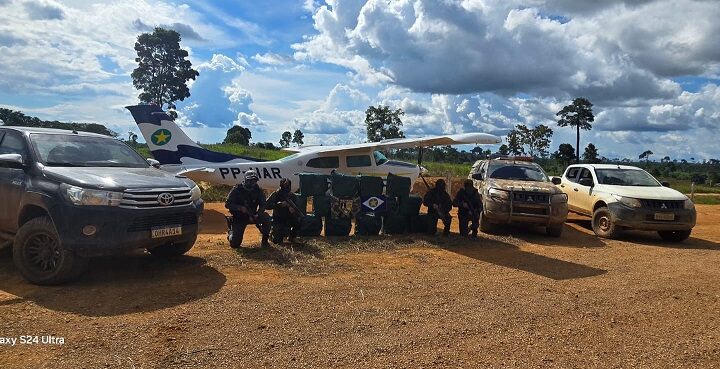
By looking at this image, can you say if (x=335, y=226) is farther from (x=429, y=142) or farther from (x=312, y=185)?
(x=429, y=142)

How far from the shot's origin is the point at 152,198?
6105mm

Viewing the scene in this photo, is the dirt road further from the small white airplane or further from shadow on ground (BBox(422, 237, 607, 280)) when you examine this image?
A: the small white airplane

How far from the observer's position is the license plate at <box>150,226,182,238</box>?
6.07 metres

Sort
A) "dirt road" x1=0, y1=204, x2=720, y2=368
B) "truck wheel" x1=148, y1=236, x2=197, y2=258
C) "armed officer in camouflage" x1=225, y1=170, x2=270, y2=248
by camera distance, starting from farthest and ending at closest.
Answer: "armed officer in camouflage" x1=225, y1=170, x2=270, y2=248
"truck wheel" x1=148, y1=236, x2=197, y2=258
"dirt road" x1=0, y1=204, x2=720, y2=368

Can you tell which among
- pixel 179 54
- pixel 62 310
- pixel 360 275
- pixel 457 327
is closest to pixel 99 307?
pixel 62 310

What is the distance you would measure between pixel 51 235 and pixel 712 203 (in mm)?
28480

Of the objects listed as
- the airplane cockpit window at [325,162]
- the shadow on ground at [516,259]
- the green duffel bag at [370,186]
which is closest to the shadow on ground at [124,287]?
the green duffel bag at [370,186]

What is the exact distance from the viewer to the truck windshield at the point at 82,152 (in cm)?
640

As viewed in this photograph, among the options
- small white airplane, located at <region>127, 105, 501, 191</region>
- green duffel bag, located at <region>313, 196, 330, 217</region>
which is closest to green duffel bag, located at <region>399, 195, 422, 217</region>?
green duffel bag, located at <region>313, 196, 330, 217</region>

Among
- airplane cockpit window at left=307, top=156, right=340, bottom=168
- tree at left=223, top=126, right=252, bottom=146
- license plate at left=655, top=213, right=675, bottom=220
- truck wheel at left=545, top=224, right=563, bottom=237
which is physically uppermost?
tree at left=223, top=126, right=252, bottom=146

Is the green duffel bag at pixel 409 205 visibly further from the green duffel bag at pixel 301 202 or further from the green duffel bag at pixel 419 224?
the green duffel bag at pixel 301 202

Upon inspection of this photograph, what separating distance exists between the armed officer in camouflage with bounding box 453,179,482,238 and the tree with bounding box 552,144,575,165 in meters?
42.0

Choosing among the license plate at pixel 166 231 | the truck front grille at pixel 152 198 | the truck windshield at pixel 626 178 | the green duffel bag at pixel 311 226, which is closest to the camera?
the truck front grille at pixel 152 198

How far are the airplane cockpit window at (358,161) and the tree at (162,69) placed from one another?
28651 millimetres
